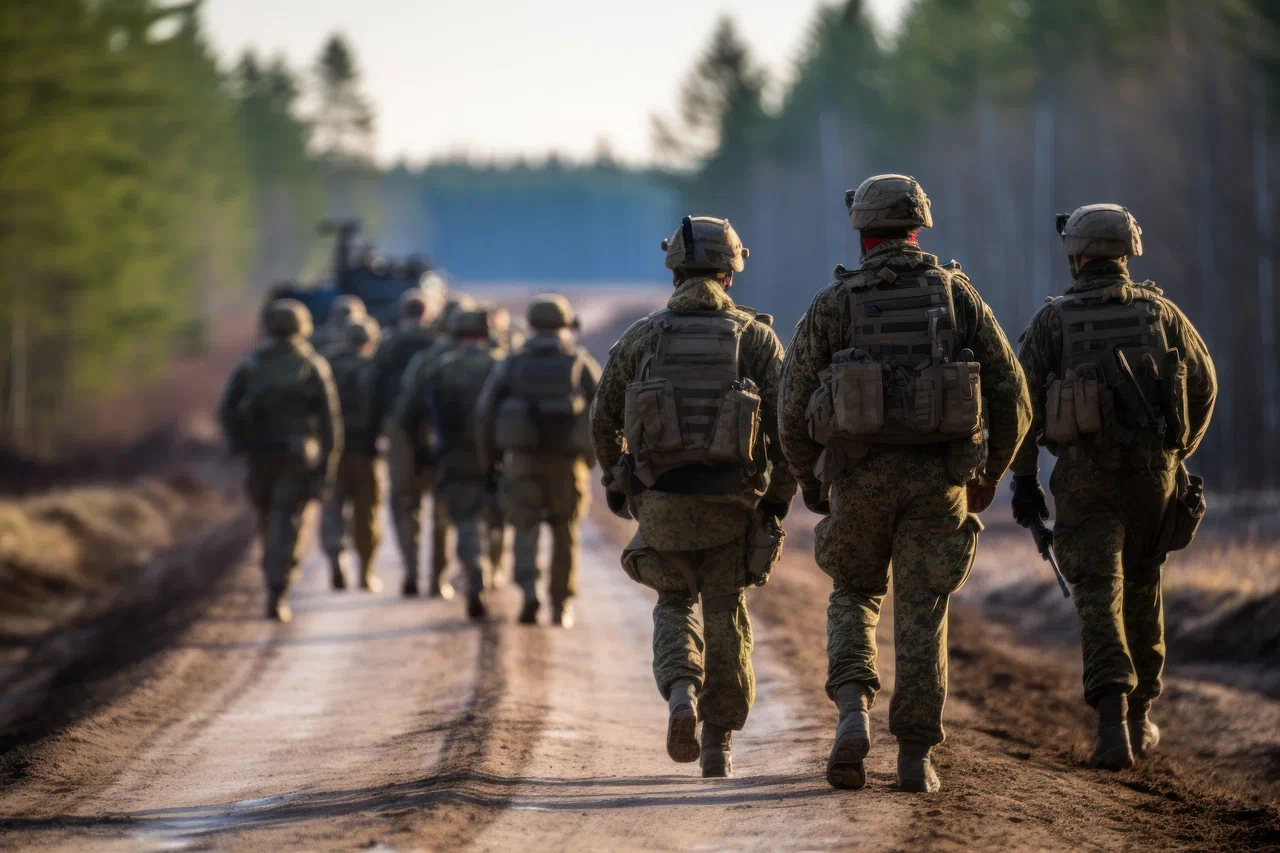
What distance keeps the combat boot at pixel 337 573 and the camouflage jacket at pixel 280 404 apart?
7.26 feet

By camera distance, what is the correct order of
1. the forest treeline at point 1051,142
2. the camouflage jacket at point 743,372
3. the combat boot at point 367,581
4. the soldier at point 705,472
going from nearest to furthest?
the soldier at point 705,472 → the camouflage jacket at point 743,372 → the combat boot at point 367,581 → the forest treeline at point 1051,142

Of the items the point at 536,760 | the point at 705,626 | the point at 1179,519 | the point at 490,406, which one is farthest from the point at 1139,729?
the point at 490,406

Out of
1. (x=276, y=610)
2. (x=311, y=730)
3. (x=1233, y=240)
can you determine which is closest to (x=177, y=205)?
(x=1233, y=240)

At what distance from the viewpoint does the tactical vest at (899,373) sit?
737 cm

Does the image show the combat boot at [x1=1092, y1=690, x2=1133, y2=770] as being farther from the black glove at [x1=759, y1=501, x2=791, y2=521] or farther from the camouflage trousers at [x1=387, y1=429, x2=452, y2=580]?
the camouflage trousers at [x1=387, y1=429, x2=452, y2=580]

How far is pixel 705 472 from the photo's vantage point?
8.16 metres

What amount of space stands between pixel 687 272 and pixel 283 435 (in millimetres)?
6812

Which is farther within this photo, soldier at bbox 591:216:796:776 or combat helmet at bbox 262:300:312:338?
combat helmet at bbox 262:300:312:338

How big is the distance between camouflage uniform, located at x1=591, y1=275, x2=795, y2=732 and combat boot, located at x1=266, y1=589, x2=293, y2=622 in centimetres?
691

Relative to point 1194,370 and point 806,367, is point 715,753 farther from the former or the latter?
point 1194,370

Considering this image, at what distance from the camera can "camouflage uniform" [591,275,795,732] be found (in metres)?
7.96

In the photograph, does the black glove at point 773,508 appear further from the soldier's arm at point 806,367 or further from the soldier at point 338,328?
the soldier at point 338,328

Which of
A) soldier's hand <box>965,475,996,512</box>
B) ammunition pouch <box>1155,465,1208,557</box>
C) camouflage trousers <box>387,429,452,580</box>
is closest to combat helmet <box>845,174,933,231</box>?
soldier's hand <box>965,475,996,512</box>

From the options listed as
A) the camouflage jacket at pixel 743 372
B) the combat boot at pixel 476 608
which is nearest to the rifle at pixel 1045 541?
the camouflage jacket at pixel 743 372
